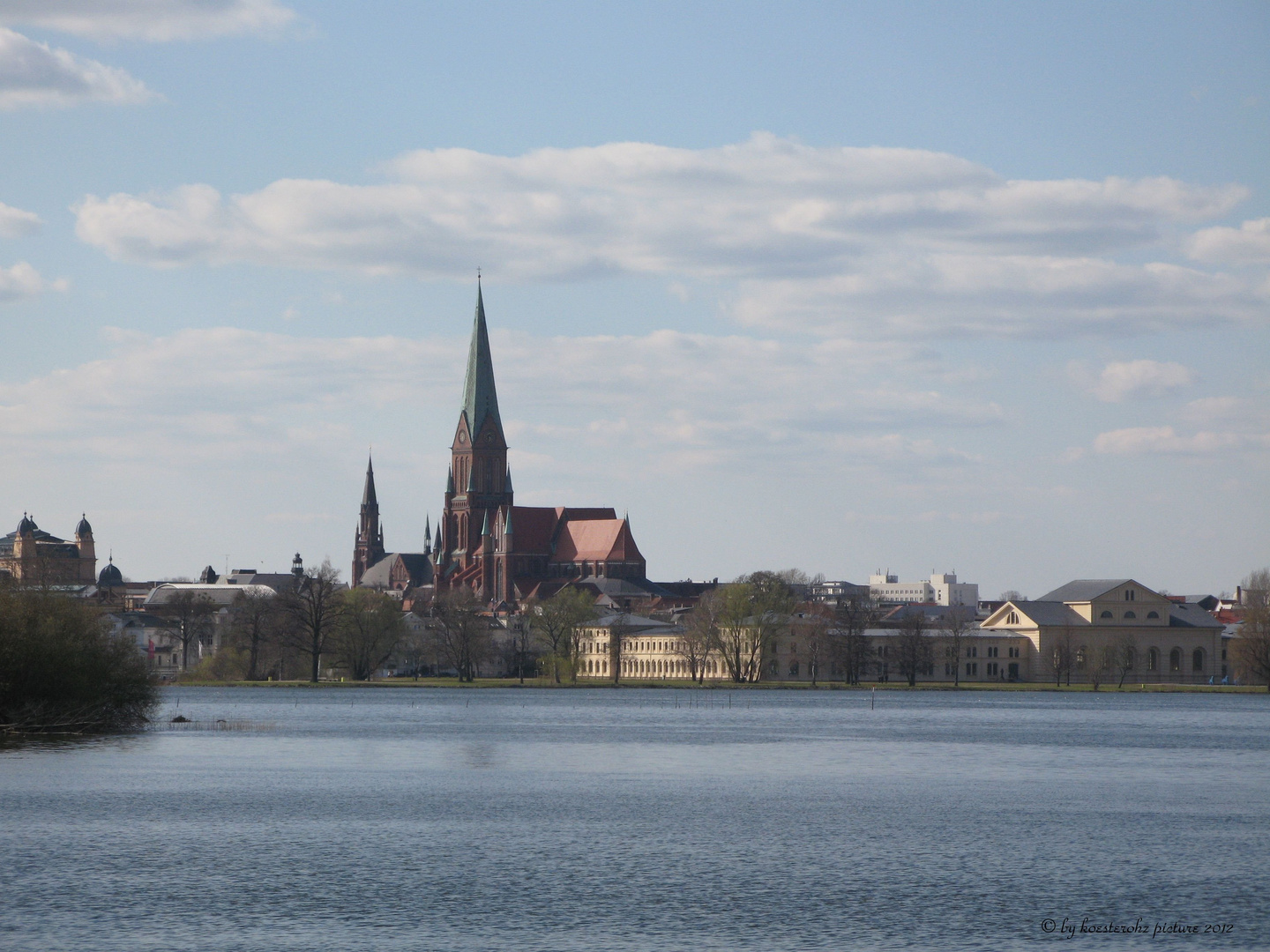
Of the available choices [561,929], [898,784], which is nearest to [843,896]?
[561,929]

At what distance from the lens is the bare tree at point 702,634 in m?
158

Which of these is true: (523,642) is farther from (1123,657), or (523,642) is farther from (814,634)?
(1123,657)

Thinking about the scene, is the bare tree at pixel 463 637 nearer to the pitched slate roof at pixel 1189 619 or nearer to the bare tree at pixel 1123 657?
the bare tree at pixel 1123 657

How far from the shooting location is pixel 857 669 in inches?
6644

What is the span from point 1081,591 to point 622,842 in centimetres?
15579

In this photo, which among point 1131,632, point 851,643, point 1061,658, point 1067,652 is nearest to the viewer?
point 851,643

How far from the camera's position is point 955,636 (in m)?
175

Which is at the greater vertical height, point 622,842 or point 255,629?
point 255,629

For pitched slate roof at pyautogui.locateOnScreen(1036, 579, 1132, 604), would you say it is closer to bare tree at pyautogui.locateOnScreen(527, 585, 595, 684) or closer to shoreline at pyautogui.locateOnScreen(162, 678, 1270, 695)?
shoreline at pyautogui.locateOnScreen(162, 678, 1270, 695)

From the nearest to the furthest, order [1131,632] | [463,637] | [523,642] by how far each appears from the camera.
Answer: [463,637] → [523,642] → [1131,632]

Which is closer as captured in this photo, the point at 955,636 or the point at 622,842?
the point at 622,842

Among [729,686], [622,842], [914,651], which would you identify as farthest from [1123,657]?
[622,842]

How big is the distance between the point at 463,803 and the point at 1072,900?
2154cm

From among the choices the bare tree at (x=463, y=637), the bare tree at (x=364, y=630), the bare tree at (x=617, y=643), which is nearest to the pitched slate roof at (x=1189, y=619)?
the bare tree at (x=617, y=643)
